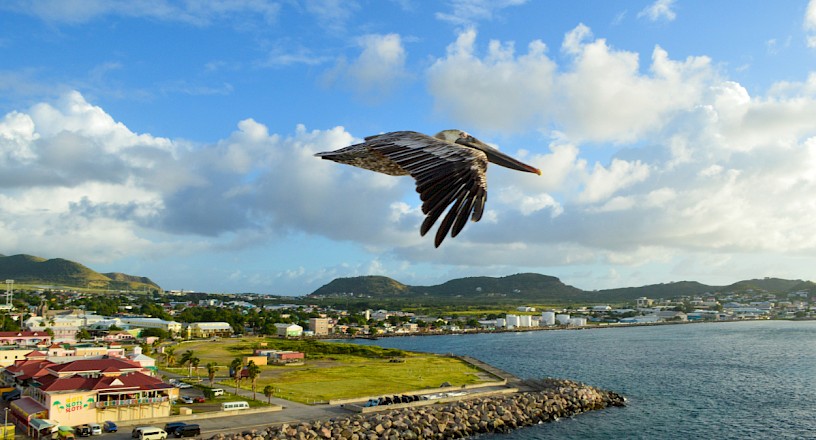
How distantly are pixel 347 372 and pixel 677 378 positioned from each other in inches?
1318

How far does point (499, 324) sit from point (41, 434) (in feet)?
412

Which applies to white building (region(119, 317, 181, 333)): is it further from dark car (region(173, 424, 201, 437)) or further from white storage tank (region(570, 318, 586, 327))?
white storage tank (region(570, 318, 586, 327))

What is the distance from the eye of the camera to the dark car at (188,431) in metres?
29.5

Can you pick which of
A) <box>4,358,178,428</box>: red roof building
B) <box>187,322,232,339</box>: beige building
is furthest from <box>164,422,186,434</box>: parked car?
<box>187,322,232,339</box>: beige building

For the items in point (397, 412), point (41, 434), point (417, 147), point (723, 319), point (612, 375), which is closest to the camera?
point (417, 147)

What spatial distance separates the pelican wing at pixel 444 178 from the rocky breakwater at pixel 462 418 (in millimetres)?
28136

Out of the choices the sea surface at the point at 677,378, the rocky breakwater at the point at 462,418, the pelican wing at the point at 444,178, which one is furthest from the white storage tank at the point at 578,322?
the pelican wing at the point at 444,178

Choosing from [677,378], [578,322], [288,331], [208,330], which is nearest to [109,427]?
[677,378]

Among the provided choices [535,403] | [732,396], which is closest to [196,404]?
[535,403]

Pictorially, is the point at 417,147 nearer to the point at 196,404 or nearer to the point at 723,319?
the point at 196,404

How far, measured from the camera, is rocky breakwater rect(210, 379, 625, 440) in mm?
30562

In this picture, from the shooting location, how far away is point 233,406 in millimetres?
35031

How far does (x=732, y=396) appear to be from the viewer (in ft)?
165

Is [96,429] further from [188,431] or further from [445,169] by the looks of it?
[445,169]
